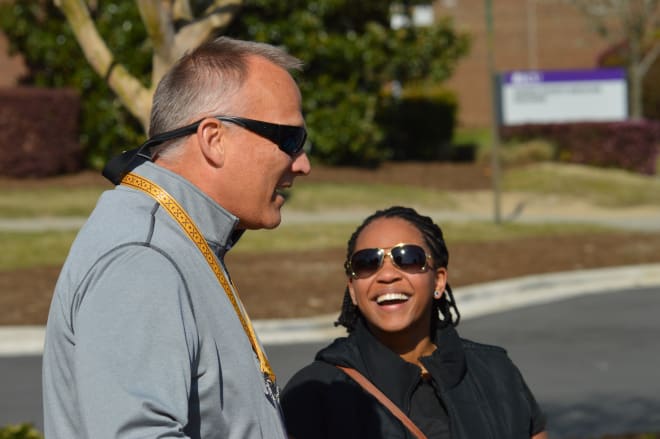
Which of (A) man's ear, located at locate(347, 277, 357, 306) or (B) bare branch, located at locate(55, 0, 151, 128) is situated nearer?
(A) man's ear, located at locate(347, 277, 357, 306)

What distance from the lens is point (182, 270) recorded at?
2.11 metres

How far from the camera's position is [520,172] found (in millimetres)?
25344

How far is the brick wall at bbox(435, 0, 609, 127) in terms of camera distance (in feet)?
154

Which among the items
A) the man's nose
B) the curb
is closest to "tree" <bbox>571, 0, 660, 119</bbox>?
the curb

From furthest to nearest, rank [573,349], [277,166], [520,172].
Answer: [520,172], [573,349], [277,166]

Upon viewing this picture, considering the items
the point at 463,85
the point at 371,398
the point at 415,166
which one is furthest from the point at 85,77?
the point at 463,85

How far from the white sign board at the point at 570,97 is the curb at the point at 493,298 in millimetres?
10900

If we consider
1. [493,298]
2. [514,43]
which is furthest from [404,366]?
[514,43]

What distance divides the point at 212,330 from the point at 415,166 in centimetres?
2457

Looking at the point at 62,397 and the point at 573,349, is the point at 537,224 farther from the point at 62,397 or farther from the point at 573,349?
the point at 62,397

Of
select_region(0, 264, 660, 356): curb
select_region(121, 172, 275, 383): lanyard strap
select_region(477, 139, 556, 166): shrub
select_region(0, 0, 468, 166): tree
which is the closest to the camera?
select_region(121, 172, 275, 383): lanyard strap

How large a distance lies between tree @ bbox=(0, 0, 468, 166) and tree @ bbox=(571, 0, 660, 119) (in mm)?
5582

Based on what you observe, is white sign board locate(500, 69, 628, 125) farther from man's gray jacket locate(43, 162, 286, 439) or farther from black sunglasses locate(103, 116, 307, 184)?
man's gray jacket locate(43, 162, 286, 439)

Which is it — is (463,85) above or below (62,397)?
below
